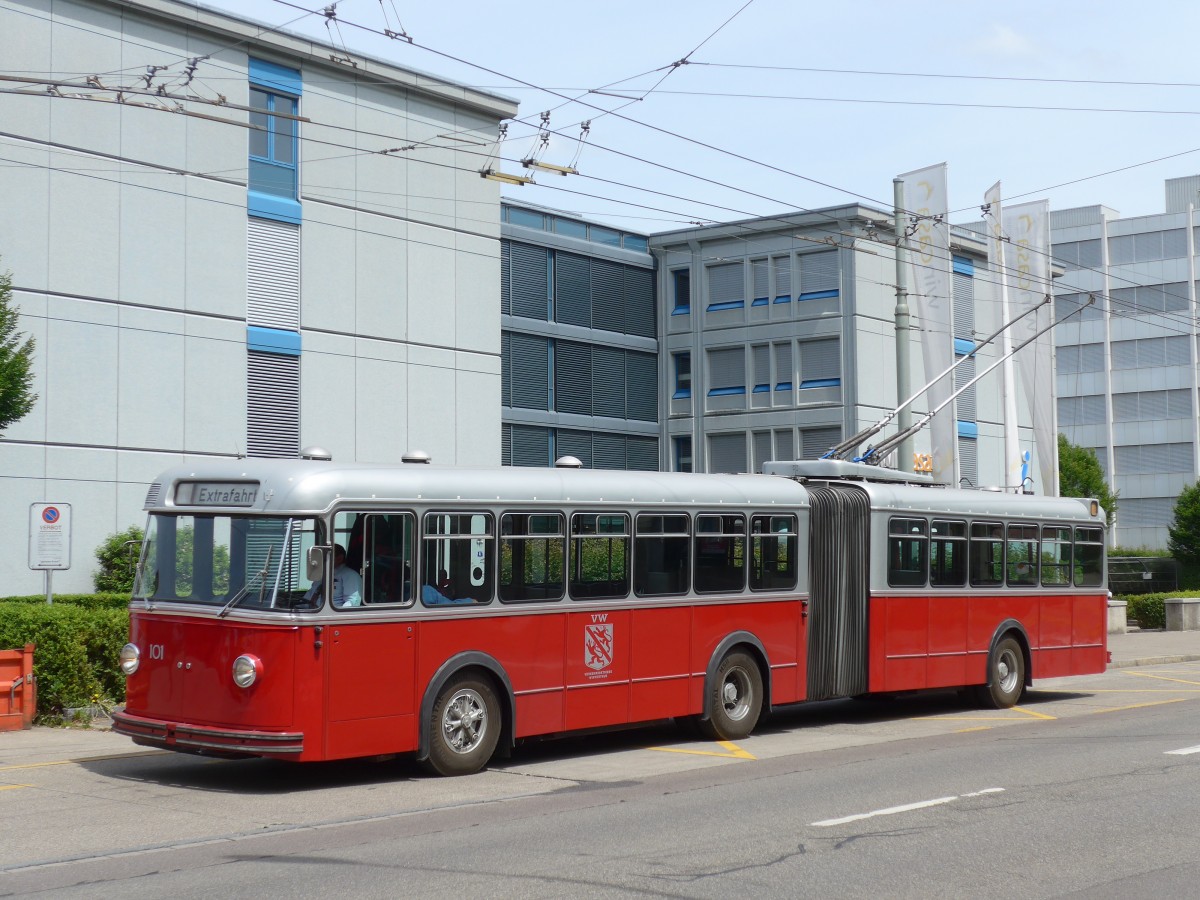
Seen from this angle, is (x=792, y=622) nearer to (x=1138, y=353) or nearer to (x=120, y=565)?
(x=120, y=565)

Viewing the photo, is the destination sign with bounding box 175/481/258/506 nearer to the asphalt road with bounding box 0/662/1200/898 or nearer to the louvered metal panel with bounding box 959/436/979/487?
the asphalt road with bounding box 0/662/1200/898

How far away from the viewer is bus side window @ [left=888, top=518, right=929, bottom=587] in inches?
685

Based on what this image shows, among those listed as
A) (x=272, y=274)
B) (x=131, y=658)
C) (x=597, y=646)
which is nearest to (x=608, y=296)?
(x=272, y=274)

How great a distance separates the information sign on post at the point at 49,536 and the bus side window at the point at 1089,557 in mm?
12978

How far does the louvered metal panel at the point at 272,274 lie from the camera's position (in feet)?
98.8

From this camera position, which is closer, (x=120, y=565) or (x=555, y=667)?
(x=555, y=667)

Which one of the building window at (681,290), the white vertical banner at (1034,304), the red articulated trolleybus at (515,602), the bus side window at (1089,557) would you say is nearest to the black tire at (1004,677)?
the red articulated trolleybus at (515,602)

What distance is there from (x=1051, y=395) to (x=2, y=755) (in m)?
28.9

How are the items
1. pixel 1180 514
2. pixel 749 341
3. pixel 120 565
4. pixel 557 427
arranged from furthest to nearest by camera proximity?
pixel 1180 514, pixel 749 341, pixel 557 427, pixel 120 565

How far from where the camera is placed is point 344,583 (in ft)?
39.1

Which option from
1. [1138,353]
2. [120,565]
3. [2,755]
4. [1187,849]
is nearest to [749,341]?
[120,565]

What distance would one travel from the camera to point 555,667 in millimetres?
13523

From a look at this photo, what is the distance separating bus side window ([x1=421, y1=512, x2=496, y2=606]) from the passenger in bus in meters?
0.64

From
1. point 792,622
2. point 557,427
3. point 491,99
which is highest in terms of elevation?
point 491,99
